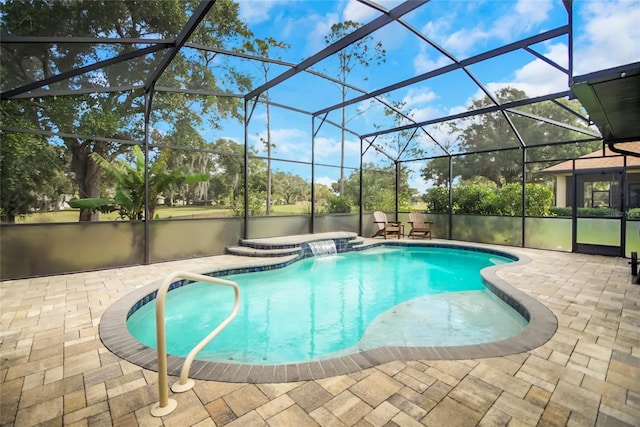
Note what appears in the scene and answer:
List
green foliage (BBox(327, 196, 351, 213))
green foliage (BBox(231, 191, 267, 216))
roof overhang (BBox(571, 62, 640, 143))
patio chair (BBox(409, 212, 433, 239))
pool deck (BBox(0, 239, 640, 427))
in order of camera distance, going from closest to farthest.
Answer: pool deck (BBox(0, 239, 640, 427)), roof overhang (BBox(571, 62, 640, 143)), green foliage (BBox(231, 191, 267, 216)), patio chair (BBox(409, 212, 433, 239)), green foliage (BBox(327, 196, 351, 213))

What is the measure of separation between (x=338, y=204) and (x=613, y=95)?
330 inches

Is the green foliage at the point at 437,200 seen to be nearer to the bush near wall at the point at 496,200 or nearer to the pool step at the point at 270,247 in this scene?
the bush near wall at the point at 496,200

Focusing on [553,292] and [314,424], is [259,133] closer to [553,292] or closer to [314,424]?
[553,292]

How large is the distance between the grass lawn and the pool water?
11.8 feet

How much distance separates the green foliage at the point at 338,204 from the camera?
10.9 metres

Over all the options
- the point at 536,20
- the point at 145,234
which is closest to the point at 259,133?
the point at 145,234

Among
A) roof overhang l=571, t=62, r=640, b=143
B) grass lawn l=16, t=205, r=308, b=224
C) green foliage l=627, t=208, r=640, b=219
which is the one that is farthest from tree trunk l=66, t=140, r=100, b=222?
green foliage l=627, t=208, r=640, b=219

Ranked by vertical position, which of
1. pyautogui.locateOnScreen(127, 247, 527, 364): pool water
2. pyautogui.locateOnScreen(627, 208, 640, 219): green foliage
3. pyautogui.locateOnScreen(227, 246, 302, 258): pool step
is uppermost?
pyautogui.locateOnScreen(627, 208, 640, 219): green foliage

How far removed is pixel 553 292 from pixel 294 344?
365 centimetres

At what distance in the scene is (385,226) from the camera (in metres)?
9.98

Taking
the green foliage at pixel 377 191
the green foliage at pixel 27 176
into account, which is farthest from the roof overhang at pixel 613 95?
the green foliage at pixel 27 176

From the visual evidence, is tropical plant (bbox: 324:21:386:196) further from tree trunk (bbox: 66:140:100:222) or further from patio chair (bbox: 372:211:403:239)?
tree trunk (bbox: 66:140:100:222)

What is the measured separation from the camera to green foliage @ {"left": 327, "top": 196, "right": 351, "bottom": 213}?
10867 mm

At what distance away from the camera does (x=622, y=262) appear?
20.3 ft
